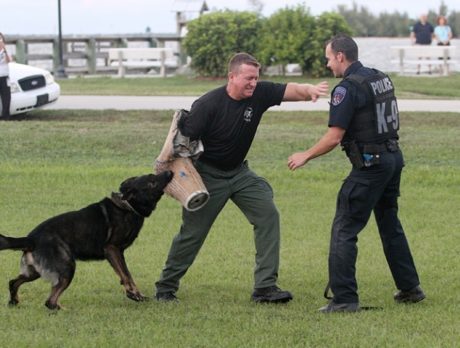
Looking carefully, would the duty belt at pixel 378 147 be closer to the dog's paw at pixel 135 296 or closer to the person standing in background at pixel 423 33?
the dog's paw at pixel 135 296

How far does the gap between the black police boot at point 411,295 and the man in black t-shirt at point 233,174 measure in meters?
0.77

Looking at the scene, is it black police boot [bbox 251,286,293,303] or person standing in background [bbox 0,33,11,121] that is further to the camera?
person standing in background [bbox 0,33,11,121]

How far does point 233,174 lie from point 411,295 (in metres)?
1.49

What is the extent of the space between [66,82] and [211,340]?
2159cm

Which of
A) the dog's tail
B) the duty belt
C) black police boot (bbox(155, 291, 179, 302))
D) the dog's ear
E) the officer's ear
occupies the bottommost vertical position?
black police boot (bbox(155, 291, 179, 302))

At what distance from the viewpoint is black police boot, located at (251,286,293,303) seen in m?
7.54

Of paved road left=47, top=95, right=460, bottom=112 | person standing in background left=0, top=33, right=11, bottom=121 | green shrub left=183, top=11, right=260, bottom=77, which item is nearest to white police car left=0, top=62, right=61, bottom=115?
person standing in background left=0, top=33, right=11, bottom=121

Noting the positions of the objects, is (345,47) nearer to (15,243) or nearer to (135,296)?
(135,296)

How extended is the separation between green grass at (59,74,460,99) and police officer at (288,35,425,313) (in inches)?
605

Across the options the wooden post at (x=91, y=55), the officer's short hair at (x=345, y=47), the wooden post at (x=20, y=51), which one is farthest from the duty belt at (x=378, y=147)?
the wooden post at (x=91, y=55)

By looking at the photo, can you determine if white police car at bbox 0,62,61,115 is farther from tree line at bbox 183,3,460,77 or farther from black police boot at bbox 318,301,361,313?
black police boot at bbox 318,301,361,313

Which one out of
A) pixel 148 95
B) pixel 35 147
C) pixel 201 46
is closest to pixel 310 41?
pixel 201 46

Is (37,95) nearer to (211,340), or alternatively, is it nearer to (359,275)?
(359,275)

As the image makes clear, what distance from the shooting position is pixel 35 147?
15.3 m
